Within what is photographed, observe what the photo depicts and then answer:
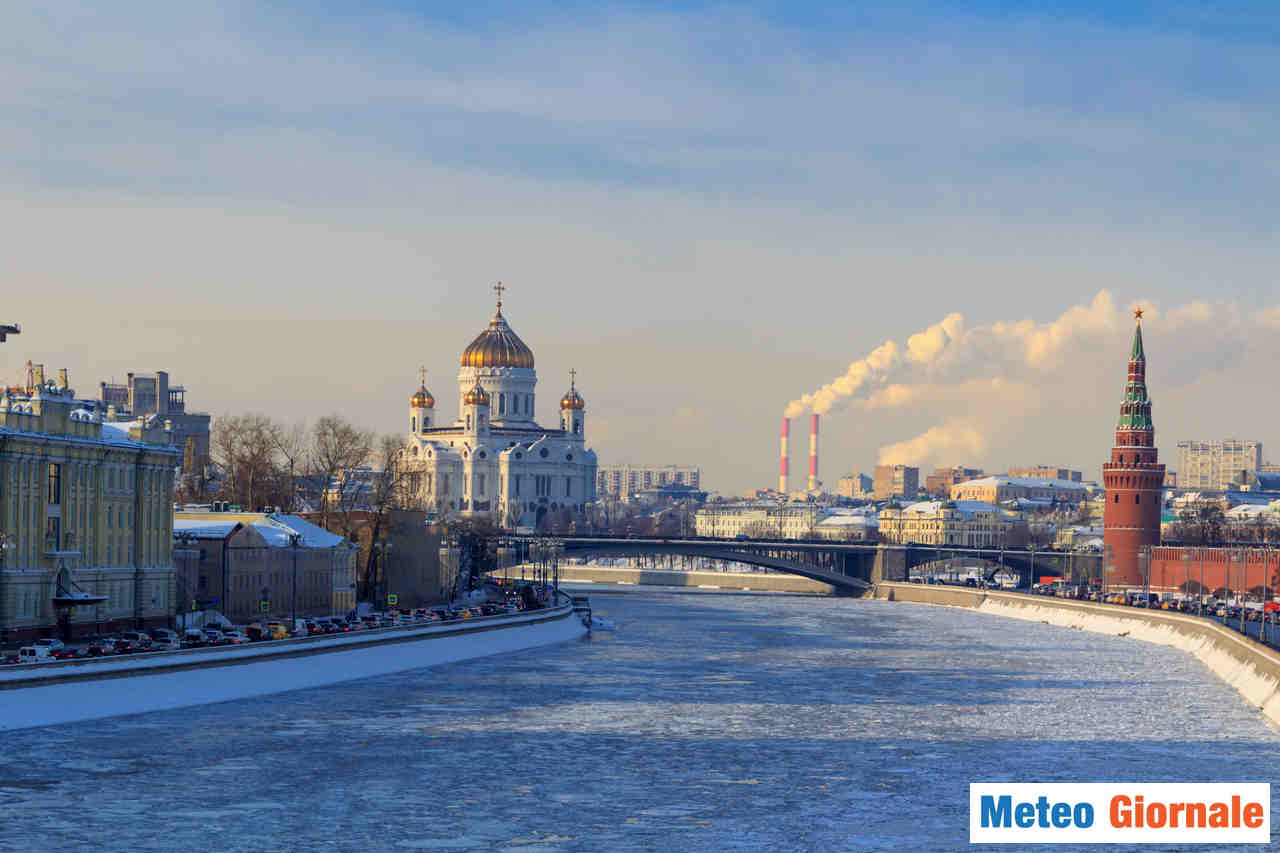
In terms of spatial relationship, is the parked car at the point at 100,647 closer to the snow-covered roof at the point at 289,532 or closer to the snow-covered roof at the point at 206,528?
the snow-covered roof at the point at 206,528

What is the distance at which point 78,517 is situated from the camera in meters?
61.3

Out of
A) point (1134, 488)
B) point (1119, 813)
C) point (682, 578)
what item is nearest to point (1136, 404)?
point (1134, 488)

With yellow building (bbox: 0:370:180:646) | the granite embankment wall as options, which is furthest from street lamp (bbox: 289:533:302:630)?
the granite embankment wall

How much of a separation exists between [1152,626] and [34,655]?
54.0 m

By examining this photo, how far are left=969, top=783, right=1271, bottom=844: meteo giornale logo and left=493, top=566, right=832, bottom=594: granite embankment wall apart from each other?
116 metres

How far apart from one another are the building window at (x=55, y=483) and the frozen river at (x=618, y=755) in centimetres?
1008

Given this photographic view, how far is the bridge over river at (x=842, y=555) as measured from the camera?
136m

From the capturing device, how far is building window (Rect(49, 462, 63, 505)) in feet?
197

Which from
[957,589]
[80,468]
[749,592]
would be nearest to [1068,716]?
[80,468]

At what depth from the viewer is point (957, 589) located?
127 metres

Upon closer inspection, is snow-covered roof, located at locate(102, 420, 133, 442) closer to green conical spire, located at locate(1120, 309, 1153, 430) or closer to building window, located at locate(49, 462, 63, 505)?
building window, located at locate(49, 462, 63, 505)

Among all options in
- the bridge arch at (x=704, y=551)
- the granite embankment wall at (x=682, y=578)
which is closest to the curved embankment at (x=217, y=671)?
the bridge arch at (x=704, y=551)

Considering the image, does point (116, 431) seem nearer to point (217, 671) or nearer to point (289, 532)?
point (289, 532)

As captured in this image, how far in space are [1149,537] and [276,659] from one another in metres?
84.5
